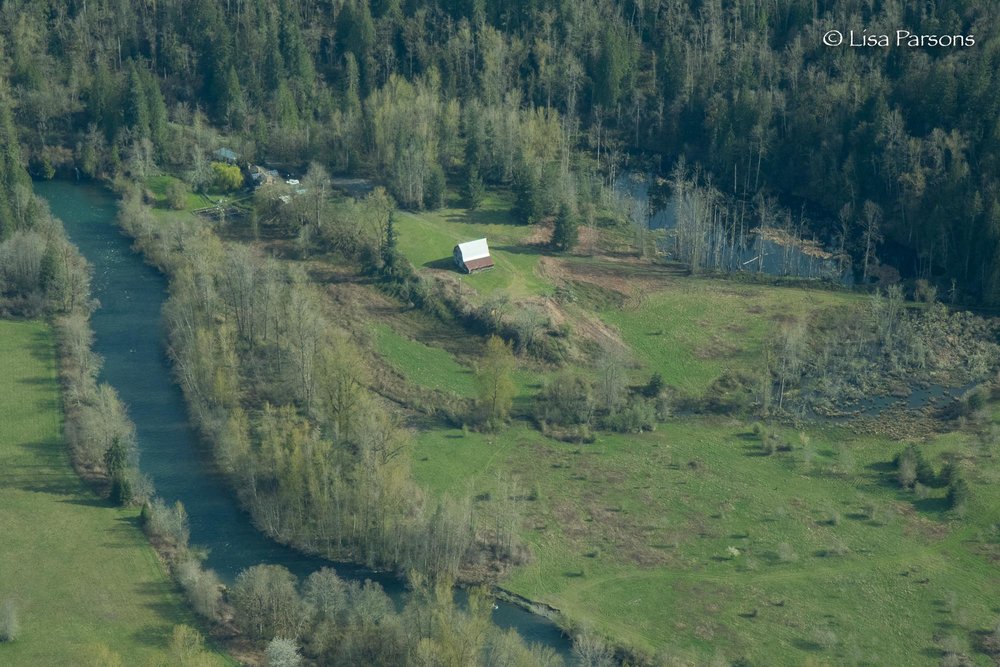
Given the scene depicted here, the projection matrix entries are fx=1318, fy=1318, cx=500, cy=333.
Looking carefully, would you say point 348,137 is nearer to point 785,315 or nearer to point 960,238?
point 785,315

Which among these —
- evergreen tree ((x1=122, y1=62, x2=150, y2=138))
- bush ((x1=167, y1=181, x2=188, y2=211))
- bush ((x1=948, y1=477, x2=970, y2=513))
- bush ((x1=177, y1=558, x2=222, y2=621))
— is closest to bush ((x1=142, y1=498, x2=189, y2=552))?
bush ((x1=177, y1=558, x2=222, y2=621))

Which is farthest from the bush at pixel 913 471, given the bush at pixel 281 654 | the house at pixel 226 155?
the house at pixel 226 155

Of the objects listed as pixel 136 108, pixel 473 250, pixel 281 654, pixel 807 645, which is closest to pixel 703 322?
pixel 473 250

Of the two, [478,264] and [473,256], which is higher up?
[473,256]

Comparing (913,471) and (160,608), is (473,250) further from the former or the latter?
(160,608)

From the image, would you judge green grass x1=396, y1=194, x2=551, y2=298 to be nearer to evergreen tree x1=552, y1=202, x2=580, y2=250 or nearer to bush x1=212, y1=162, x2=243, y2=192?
evergreen tree x1=552, y1=202, x2=580, y2=250

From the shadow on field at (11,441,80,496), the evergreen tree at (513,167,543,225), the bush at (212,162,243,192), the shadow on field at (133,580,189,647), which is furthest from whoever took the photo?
the bush at (212,162,243,192)

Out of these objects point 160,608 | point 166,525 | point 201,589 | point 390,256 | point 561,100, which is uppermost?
point 561,100
